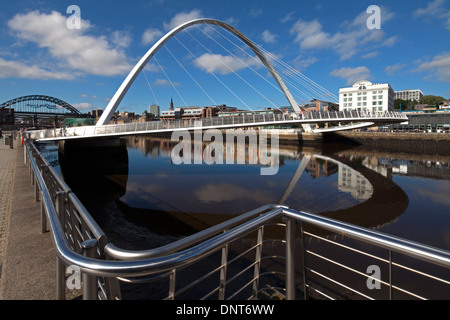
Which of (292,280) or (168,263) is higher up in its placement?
(168,263)

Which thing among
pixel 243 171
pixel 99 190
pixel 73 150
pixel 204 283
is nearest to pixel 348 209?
pixel 204 283

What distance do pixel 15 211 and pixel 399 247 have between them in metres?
4.41

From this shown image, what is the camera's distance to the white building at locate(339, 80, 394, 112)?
210 feet

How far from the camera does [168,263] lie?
1.05m

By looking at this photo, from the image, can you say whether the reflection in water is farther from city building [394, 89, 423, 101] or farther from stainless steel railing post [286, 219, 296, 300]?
city building [394, 89, 423, 101]

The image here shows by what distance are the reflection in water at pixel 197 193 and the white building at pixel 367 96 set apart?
5475cm

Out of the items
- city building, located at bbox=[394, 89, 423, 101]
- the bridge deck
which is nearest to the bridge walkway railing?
the bridge deck

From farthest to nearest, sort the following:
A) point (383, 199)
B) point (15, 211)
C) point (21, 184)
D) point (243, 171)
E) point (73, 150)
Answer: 1. point (73, 150)
2. point (243, 171)
3. point (383, 199)
4. point (21, 184)
5. point (15, 211)

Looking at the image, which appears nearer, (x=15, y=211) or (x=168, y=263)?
(x=168, y=263)

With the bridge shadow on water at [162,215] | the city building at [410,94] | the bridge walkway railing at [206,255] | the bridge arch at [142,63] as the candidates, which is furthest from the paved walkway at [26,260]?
the city building at [410,94]

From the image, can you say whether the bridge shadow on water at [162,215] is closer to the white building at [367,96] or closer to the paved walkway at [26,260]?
the paved walkway at [26,260]

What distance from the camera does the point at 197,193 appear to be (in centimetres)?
1183
